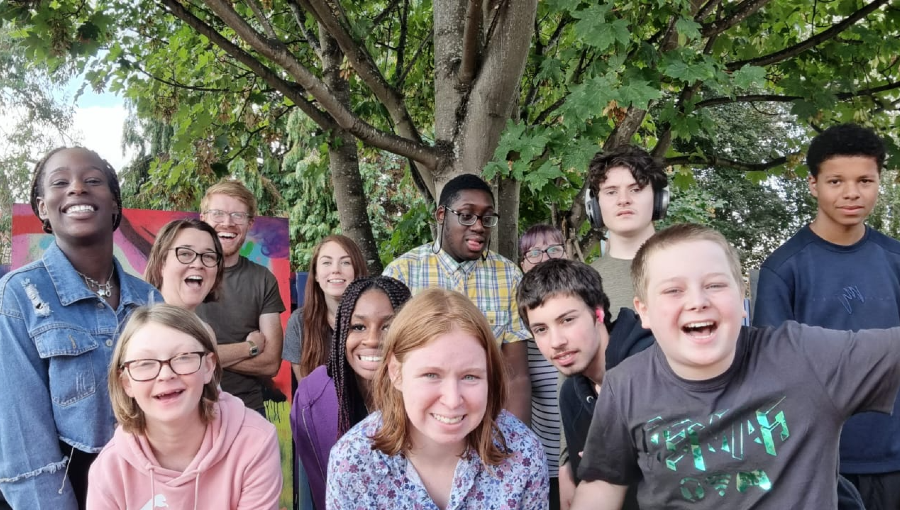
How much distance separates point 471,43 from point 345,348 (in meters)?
2.09

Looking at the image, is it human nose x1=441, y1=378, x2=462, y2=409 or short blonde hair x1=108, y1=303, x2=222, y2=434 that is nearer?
human nose x1=441, y1=378, x2=462, y2=409

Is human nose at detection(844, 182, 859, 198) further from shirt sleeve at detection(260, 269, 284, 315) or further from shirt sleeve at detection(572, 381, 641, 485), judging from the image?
shirt sleeve at detection(260, 269, 284, 315)

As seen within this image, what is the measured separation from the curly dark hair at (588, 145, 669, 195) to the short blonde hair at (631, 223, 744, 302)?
79 centimetres

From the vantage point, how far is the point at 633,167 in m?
2.89

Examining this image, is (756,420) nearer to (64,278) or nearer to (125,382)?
(125,382)

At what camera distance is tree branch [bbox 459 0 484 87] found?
3.74 meters

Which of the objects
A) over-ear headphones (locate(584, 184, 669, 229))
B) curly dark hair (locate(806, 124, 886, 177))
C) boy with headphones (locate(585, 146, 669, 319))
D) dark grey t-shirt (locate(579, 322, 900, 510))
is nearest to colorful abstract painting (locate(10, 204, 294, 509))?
over-ear headphones (locate(584, 184, 669, 229))

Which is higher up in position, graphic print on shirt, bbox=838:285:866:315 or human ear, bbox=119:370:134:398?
graphic print on shirt, bbox=838:285:866:315

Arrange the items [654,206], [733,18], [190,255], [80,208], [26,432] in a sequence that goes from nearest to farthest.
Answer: [26,432]
[80,208]
[654,206]
[190,255]
[733,18]

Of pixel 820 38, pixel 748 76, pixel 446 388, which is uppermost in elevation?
pixel 820 38

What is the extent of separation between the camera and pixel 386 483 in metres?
2.07

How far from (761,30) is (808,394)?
15.5 feet

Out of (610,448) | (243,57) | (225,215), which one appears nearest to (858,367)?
(610,448)

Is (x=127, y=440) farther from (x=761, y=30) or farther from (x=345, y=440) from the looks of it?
(x=761, y=30)
